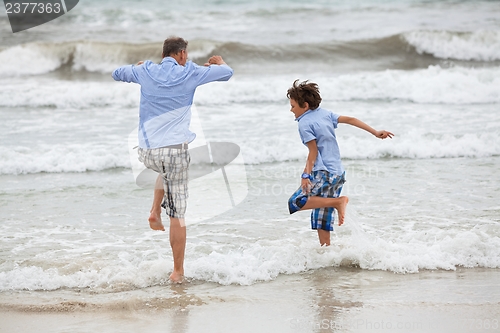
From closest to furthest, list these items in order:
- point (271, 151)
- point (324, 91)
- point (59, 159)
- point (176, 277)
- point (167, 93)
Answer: point (167, 93)
point (176, 277)
point (59, 159)
point (271, 151)
point (324, 91)

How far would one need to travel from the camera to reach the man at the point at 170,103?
498cm

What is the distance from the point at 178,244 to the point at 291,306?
1.06 m

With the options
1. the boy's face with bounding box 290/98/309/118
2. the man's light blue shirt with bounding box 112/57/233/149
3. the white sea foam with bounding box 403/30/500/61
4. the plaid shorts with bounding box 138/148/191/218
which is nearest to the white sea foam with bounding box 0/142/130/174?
the plaid shorts with bounding box 138/148/191/218

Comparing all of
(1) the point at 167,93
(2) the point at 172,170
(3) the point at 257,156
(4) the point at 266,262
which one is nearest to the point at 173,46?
(1) the point at 167,93

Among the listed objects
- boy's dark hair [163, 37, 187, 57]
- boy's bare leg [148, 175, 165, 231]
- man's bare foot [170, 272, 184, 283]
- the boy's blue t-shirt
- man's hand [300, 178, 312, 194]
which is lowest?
man's bare foot [170, 272, 184, 283]

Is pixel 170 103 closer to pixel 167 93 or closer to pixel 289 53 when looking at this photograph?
pixel 167 93

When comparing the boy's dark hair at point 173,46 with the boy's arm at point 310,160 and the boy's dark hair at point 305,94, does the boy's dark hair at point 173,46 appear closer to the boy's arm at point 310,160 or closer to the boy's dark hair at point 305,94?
the boy's dark hair at point 305,94

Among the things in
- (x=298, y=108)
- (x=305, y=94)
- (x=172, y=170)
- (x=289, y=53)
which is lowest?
(x=172, y=170)

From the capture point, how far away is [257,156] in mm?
9664

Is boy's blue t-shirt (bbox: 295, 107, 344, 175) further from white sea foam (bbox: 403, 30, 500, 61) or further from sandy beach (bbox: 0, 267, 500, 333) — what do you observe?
white sea foam (bbox: 403, 30, 500, 61)

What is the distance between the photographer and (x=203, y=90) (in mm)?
13562

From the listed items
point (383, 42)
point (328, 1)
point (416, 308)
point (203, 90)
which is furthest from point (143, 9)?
point (416, 308)

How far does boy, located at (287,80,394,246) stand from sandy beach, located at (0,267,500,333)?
0.62 meters

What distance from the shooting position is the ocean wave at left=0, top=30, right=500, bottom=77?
17.7m
